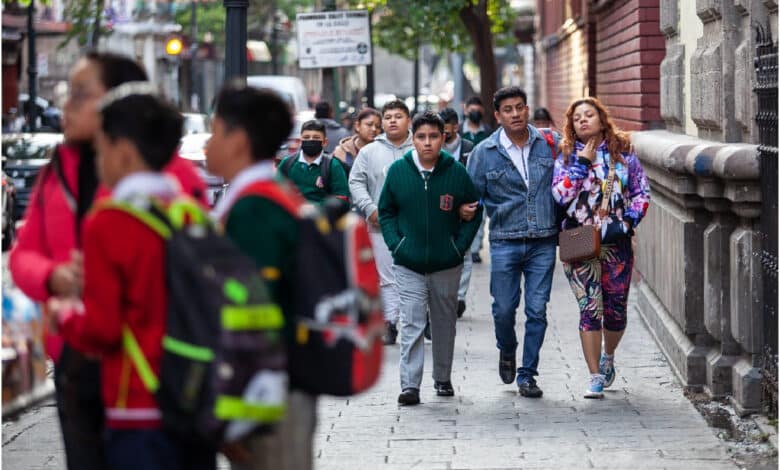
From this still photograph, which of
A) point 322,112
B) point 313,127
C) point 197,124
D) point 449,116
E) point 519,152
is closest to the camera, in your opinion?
point 519,152

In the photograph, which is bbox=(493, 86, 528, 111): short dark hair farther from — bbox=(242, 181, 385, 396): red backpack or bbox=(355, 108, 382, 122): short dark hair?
bbox=(242, 181, 385, 396): red backpack

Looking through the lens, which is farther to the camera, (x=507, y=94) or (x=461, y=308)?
(x=461, y=308)

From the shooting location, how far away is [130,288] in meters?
4.11

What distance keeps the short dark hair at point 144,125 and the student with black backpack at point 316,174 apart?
792 centimetres

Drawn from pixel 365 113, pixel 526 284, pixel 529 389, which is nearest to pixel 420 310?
pixel 526 284

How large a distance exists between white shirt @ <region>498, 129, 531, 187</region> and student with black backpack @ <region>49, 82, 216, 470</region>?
216 inches

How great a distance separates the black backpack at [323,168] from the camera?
40.2 ft

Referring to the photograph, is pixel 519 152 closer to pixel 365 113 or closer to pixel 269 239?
pixel 365 113

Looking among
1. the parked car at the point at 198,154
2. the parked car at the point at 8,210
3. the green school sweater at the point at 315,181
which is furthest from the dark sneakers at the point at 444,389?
the parked car at the point at 198,154

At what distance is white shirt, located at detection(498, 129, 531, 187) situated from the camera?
381 inches

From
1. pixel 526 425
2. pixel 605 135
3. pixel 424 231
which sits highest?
pixel 605 135

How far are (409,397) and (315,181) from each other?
10.7 ft

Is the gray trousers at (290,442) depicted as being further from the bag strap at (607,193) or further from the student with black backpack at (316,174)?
the student with black backpack at (316,174)

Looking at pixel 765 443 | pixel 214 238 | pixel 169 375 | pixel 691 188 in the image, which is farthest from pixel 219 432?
pixel 691 188
